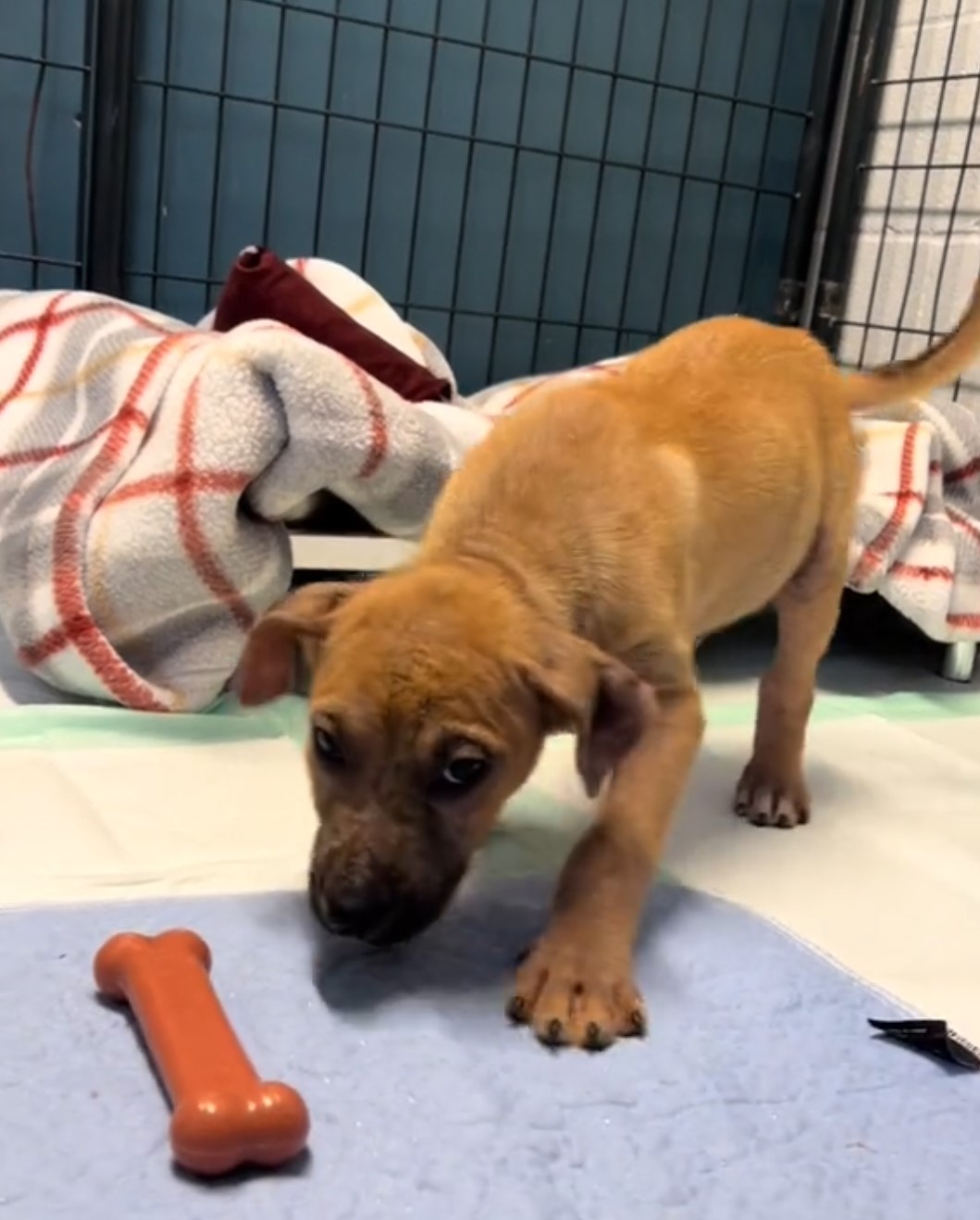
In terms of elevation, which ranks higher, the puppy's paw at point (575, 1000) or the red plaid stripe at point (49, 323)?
the red plaid stripe at point (49, 323)

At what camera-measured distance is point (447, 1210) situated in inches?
40.3

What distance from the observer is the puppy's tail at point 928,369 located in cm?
220

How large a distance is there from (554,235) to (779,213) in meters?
0.67

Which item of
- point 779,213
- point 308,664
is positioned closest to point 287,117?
point 779,213

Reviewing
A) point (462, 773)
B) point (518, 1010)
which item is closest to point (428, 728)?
point (462, 773)

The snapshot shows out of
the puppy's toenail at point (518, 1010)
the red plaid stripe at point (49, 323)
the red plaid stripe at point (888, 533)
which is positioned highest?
the red plaid stripe at point (49, 323)

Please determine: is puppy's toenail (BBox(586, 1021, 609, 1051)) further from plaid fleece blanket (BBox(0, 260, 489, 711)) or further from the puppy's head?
plaid fleece blanket (BBox(0, 260, 489, 711))

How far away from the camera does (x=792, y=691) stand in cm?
197

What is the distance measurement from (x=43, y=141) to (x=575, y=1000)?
2500 mm

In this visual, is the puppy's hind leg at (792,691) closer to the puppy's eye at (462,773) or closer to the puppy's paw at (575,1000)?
the puppy's paw at (575,1000)

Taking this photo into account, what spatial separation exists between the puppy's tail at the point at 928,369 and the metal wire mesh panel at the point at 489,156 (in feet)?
5.17

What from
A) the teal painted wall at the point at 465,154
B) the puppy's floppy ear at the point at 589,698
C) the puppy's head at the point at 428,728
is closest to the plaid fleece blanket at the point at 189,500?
the puppy's head at the point at 428,728

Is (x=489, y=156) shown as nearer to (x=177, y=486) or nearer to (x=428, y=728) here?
(x=177, y=486)

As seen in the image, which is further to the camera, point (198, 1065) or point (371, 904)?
point (371, 904)
